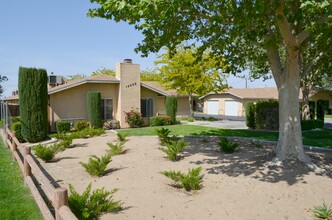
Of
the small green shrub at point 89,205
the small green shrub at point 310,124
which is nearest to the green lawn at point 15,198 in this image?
the small green shrub at point 89,205

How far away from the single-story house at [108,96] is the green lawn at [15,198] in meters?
11.3

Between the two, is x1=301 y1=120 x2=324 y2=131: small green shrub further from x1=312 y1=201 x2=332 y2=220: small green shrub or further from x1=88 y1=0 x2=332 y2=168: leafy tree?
x1=312 y1=201 x2=332 y2=220: small green shrub

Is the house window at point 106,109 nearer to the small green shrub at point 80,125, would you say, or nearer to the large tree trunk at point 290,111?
the small green shrub at point 80,125

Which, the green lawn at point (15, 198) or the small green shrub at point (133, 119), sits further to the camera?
the small green shrub at point (133, 119)

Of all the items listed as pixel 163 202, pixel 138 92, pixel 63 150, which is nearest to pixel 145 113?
pixel 138 92

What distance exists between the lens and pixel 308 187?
750 cm

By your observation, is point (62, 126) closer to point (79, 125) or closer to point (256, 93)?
point (79, 125)

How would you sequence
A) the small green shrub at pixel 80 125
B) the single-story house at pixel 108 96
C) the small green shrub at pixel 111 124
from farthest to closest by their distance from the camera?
the small green shrub at pixel 111 124 < the single-story house at pixel 108 96 < the small green shrub at pixel 80 125

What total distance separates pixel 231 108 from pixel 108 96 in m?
24.6

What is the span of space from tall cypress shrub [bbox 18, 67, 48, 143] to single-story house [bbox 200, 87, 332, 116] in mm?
29878

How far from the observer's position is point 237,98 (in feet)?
134

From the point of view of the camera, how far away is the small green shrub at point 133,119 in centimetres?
2241

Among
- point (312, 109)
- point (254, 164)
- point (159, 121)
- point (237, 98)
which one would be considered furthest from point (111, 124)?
point (237, 98)

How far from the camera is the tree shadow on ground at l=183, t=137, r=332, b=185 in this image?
841cm
